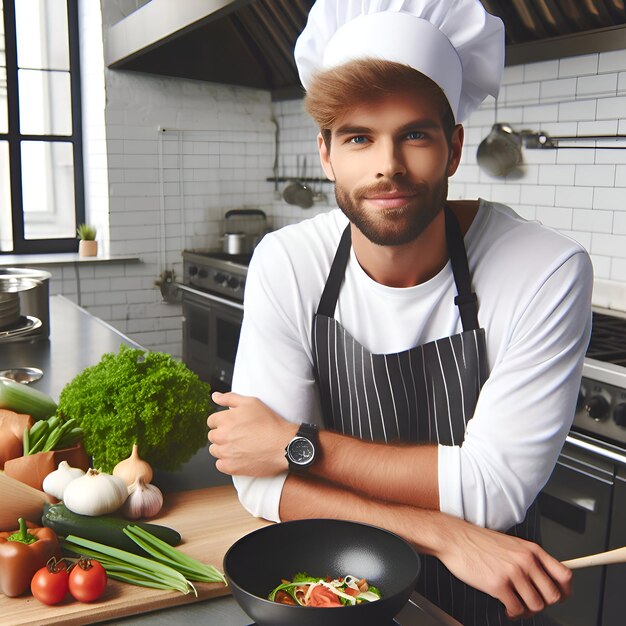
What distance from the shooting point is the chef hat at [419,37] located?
149 centimetres

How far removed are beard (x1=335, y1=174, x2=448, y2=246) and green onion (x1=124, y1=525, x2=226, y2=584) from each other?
27.5 inches

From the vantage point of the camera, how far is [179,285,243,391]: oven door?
500 centimetres

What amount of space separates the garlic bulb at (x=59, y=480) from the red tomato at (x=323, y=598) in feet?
1.85

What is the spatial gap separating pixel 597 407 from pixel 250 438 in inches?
59.4

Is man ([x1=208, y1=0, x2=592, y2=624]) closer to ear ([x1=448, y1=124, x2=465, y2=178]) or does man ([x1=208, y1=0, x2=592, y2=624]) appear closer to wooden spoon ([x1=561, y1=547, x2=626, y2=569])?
ear ([x1=448, y1=124, x2=465, y2=178])

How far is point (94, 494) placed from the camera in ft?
4.55

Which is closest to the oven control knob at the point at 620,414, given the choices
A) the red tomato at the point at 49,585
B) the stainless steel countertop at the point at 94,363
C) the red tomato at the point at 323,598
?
the stainless steel countertop at the point at 94,363

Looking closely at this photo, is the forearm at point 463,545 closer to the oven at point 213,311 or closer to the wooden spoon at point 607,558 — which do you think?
the wooden spoon at point 607,558

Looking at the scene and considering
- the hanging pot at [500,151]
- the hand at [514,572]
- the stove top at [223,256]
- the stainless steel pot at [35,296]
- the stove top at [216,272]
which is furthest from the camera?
the stove top at [223,256]

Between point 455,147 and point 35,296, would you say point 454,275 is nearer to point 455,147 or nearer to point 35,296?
point 455,147

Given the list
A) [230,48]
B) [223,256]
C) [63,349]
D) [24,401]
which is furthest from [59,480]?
[230,48]

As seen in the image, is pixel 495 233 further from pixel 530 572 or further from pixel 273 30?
pixel 273 30

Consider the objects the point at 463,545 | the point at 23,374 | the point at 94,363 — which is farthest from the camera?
the point at 94,363

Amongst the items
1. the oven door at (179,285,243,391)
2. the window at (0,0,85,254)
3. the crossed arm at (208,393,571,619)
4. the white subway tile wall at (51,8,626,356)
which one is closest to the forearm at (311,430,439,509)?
the crossed arm at (208,393,571,619)
